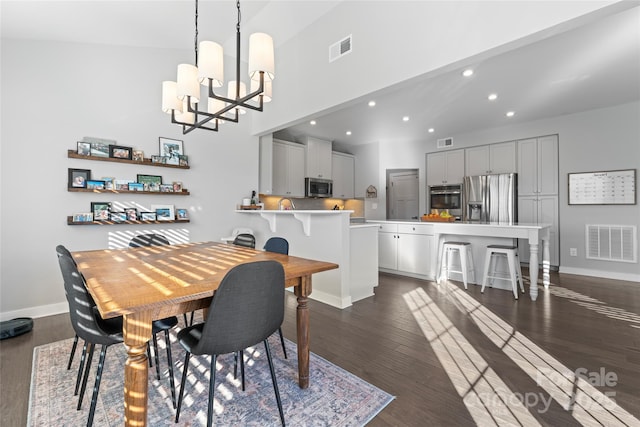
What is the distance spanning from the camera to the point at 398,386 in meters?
1.80

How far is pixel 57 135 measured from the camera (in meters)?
3.09

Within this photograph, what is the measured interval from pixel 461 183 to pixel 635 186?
247 cm

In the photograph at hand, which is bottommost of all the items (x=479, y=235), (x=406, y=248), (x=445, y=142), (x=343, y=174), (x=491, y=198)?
(x=406, y=248)

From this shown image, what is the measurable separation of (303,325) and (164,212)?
9.45ft

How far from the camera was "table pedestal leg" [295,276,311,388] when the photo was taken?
1.73 meters

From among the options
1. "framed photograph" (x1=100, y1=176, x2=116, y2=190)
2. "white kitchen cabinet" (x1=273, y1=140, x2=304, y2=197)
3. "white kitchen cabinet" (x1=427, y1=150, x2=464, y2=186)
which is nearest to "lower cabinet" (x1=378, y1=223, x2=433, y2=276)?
"white kitchen cabinet" (x1=273, y1=140, x2=304, y2=197)

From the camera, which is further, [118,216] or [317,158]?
[317,158]

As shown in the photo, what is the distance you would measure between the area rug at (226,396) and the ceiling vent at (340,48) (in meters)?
3.04

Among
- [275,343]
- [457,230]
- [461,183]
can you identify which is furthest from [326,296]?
[461,183]

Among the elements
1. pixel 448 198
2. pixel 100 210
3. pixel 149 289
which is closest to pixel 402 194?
pixel 448 198

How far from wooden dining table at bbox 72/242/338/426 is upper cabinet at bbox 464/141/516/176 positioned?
523 cm

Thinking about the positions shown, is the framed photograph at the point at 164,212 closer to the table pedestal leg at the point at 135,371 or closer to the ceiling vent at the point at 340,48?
the ceiling vent at the point at 340,48

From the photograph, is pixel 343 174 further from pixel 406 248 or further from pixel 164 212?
pixel 164 212

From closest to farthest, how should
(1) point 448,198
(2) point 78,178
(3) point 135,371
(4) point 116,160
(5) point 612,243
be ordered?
(3) point 135,371, (2) point 78,178, (4) point 116,160, (5) point 612,243, (1) point 448,198
